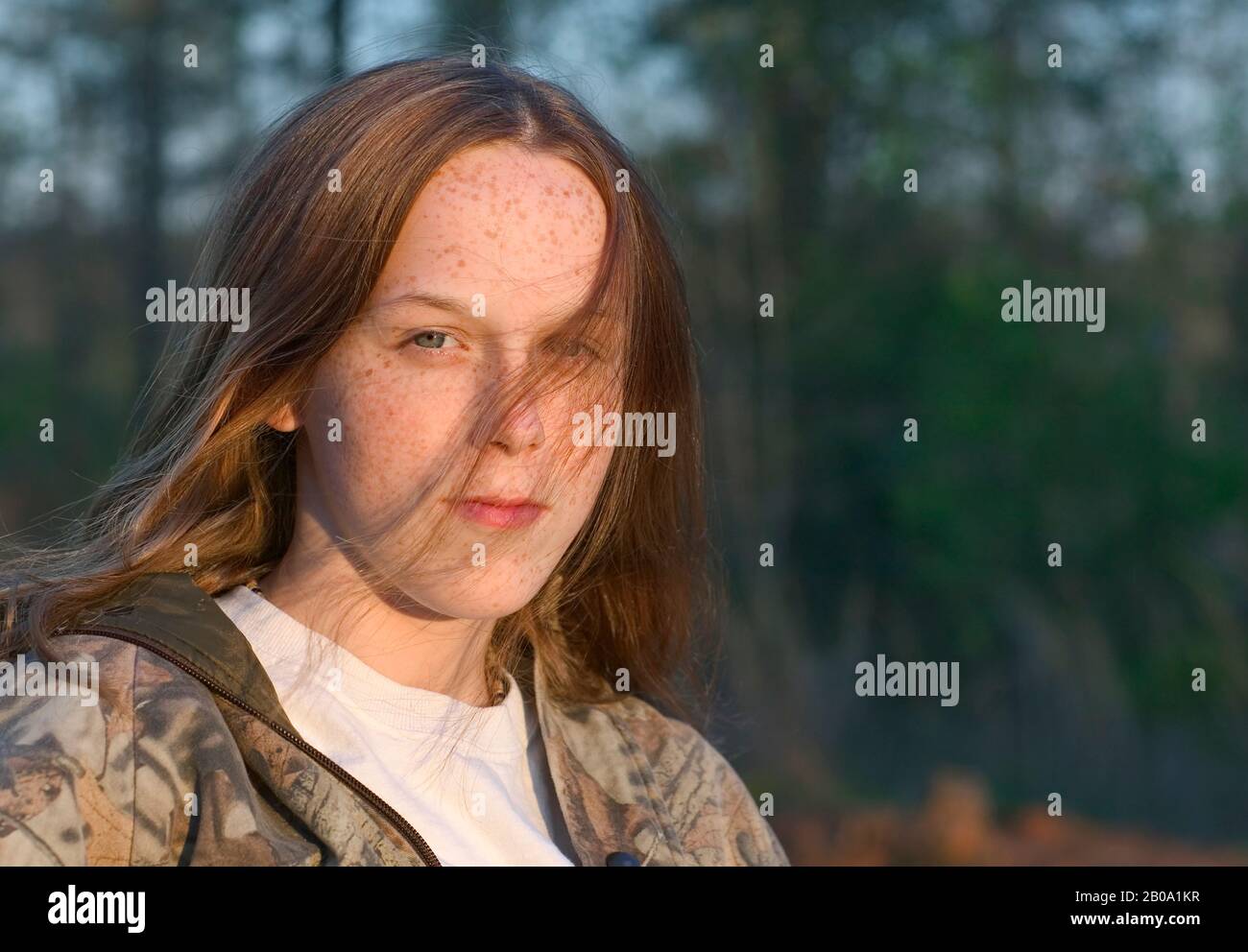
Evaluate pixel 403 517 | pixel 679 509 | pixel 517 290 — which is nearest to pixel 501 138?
pixel 517 290

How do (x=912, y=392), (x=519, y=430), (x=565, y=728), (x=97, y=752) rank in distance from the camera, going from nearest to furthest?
1. (x=97, y=752)
2. (x=519, y=430)
3. (x=565, y=728)
4. (x=912, y=392)

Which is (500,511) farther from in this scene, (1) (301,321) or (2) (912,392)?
(2) (912,392)

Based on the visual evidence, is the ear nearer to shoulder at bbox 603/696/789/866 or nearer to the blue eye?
the blue eye

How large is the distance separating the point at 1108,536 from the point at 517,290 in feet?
27.0

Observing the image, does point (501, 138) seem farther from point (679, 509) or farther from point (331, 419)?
point (679, 509)

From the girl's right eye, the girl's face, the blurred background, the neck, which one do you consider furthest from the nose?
the blurred background

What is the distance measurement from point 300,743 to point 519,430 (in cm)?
50

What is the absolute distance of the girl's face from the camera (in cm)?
181

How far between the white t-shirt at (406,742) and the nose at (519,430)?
39 cm

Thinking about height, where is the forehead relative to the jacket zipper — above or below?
above

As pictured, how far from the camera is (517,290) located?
1.83 m

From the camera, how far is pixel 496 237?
6.00ft

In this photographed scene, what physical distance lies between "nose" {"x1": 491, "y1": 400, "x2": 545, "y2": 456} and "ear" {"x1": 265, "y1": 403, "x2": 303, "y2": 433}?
33 cm

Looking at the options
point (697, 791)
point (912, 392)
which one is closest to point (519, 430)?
point (697, 791)
